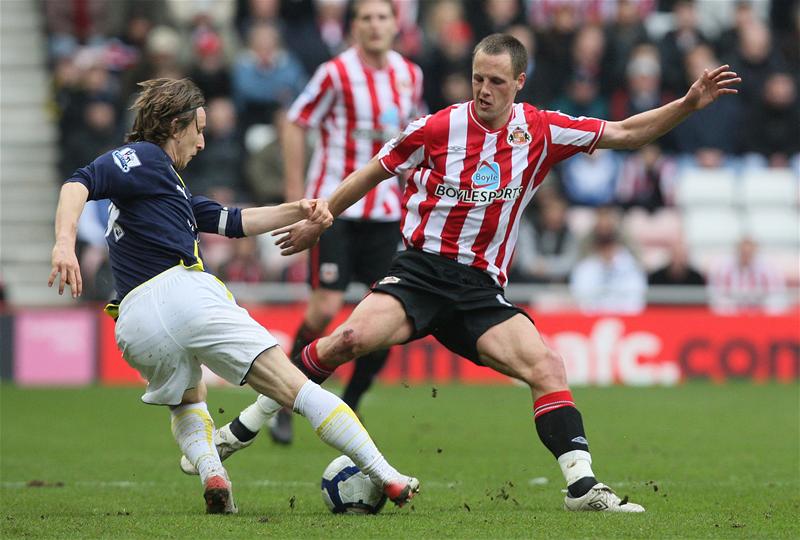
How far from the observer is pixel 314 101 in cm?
927

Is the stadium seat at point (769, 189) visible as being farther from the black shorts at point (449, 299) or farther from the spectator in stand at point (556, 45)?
the black shorts at point (449, 299)

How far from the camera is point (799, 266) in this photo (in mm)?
17219

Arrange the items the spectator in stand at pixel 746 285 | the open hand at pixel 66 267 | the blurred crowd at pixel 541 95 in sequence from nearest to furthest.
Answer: the open hand at pixel 66 267 < the spectator in stand at pixel 746 285 < the blurred crowd at pixel 541 95

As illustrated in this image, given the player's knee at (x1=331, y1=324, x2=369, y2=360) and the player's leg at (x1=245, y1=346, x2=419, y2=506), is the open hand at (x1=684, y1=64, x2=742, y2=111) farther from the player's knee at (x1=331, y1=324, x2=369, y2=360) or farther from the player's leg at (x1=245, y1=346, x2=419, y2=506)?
the player's leg at (x1=245, y1=346, x2=419, y2=506)

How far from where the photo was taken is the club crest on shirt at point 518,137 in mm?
6680

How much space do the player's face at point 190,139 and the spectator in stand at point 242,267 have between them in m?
9.39

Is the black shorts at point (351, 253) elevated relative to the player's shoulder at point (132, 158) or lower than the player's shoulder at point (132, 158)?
lower

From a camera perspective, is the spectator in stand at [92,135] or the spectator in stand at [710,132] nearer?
the spectator in stand at [92,135]

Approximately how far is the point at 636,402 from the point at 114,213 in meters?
7.80

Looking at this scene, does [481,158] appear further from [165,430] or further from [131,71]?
[131,71]

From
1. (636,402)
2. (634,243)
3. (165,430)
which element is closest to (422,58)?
(634,243)

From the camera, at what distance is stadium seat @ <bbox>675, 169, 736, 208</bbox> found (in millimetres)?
18047

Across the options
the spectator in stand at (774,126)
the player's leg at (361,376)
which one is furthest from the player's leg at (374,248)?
the spectator in stand at (774,126)

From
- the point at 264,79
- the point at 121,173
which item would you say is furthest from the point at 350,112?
the point at 264,79
